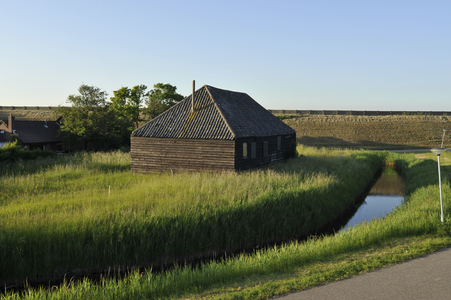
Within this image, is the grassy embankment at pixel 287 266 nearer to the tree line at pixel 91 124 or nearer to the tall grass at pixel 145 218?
the tall grass at pixel 145 218

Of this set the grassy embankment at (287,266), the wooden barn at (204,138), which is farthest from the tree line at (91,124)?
the grassy embankment at (287,266)

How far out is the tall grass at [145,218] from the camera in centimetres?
893

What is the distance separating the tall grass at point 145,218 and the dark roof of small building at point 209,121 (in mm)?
3656

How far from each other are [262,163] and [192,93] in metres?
7.05

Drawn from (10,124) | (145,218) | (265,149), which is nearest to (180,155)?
(265,149)

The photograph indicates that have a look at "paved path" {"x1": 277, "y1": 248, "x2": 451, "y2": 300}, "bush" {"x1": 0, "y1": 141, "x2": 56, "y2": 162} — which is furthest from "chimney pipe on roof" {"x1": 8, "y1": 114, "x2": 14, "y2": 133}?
"paved path" {"x1": 277, "y1": 248, "x2": 451, "y2": 300}

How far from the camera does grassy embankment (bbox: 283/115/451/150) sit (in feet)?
188

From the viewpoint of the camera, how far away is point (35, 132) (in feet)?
133

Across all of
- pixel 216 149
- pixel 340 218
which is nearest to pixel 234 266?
pixel 340 218

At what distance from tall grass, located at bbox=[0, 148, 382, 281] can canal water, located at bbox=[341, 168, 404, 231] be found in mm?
1036

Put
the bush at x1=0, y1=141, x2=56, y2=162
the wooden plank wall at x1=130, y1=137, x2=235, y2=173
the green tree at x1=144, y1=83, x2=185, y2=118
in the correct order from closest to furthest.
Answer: the wooden plank wall at x1=130, y1=137, x2=235, y2=173 → the bush at x1=0, y1=141, x2=56, y2=162 → the green tree at x1=144, y1=83, x2=185, y2=118

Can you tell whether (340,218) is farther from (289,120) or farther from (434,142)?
(289,120)

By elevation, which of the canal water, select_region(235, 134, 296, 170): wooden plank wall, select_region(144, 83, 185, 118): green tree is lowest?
the canal water

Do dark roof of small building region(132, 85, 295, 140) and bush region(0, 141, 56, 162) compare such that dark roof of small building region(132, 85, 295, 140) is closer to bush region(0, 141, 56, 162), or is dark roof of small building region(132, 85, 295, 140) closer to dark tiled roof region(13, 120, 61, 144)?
bush region(0, 141, 56, 162)
